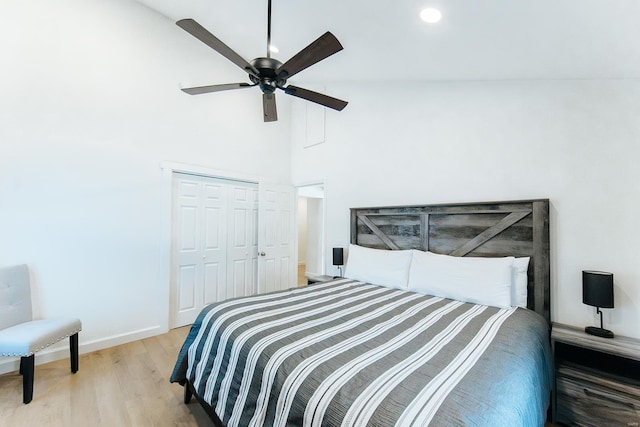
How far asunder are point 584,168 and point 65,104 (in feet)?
15.6

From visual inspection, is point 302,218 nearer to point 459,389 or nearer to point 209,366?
point 209,366

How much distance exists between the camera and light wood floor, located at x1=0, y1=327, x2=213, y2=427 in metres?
1.87

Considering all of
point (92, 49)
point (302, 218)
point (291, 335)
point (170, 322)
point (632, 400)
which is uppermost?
point (92, 49)

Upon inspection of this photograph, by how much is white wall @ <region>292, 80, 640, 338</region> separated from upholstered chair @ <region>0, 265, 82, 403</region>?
3.28 metres

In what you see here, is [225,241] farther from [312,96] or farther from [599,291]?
[599,291]

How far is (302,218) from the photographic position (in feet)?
26.5

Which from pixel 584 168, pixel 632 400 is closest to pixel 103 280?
pixel 632 400

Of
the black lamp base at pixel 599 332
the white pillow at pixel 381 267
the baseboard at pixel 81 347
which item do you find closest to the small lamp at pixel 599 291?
the black lamp base at pixel 599 332

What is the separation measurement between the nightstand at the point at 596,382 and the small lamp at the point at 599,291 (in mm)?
75

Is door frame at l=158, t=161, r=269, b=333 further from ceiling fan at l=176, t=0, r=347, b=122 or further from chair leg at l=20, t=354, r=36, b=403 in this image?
ceiling fan at l=176, t=0, r=347, b=122

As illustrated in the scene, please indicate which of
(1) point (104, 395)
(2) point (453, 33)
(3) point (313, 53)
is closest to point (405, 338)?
(3) point (313, 53)

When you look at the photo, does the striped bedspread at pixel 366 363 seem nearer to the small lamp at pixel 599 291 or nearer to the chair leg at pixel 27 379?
the small lamp at pixel 599 291

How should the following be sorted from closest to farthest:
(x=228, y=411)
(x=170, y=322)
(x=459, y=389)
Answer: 1. (x=459, y=389)
2. (x=228, y=411)
3. (x=170, y=322)

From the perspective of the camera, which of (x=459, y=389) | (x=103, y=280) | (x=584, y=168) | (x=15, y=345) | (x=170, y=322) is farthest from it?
(x=170, y=322)
